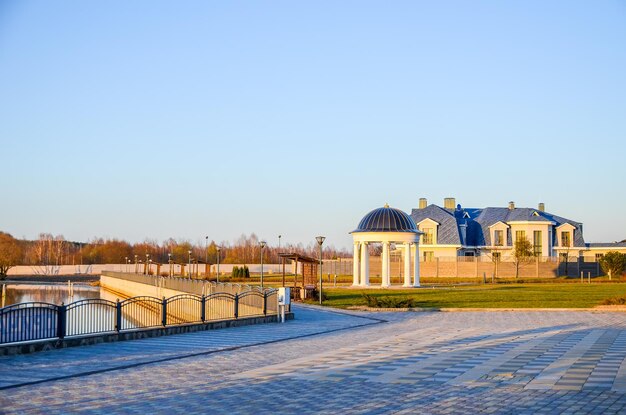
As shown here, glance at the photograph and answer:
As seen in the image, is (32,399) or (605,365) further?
(605,365)

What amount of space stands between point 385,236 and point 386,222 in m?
1.39

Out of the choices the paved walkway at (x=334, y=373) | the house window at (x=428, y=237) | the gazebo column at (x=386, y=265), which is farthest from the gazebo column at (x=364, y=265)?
the paved walkway at (x=334, y=373)

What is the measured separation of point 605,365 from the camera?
14023 millimetres

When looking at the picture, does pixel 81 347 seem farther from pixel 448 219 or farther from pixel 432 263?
pixel 448 219

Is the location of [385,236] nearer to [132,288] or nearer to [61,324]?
[132,288]

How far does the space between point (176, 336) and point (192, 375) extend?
285 inches

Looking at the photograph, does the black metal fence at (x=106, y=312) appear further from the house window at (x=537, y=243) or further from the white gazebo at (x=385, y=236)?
the house window at (x=537, y=243)

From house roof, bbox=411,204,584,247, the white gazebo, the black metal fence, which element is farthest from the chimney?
the black metal fence

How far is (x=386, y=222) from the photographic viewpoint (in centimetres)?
5103

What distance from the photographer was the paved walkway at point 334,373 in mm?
10305

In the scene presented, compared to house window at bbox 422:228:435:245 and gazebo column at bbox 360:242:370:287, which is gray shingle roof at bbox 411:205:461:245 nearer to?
house window at bbox 422:228:435:245

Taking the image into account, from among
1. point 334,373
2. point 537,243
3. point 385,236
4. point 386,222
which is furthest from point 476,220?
point 334,373

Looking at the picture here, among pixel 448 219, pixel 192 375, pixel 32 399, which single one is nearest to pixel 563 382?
pixel 192 375

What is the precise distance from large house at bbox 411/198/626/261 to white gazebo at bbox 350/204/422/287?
63.0 feet
